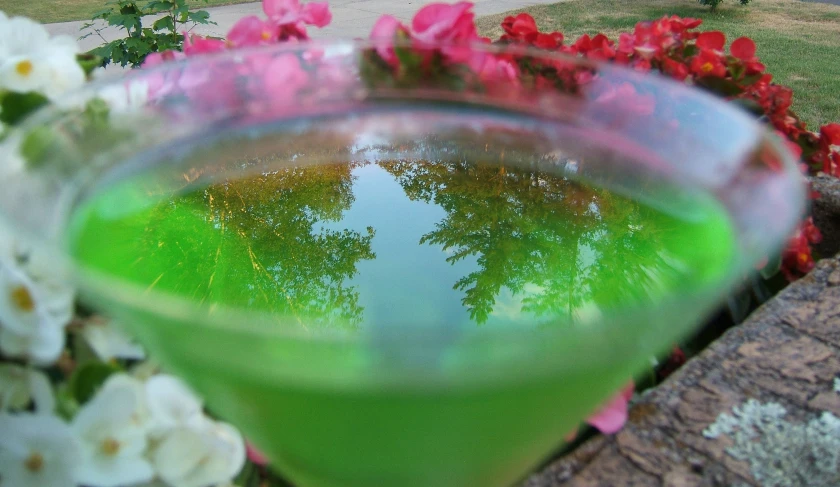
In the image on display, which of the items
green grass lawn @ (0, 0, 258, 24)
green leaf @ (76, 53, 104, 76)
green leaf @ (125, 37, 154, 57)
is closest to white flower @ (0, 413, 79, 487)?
green leaf @ (76, 53, 104, 76)

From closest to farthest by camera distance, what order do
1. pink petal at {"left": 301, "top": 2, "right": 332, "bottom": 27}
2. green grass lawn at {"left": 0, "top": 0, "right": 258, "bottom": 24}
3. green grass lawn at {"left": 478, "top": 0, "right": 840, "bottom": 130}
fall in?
pink petal at {"left": 301, "top": 2, "right": 332, "bottom": 27}, green grass lawn at {"left": 478, "top": 0, "right": 840, "bottom": 130}, green grass lawn at {"left": 0, "top": 0, "right": 258, "bottom": 24}

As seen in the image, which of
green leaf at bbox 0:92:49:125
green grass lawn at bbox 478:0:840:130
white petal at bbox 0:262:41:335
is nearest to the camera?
white petal at bbox 0:262:41:335

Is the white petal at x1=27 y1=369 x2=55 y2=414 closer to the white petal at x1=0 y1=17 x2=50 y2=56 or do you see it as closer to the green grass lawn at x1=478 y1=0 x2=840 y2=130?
the white petal at x1=0 y1=17 x2=50 y2=56

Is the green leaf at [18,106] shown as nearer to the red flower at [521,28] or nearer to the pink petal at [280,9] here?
the pink petal at [280,9]

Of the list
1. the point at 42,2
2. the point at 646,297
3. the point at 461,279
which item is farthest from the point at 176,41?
the point at 42,2

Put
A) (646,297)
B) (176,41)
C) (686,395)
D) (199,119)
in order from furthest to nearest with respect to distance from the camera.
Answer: (176,41)
(686,395)
(199,119)
(646,297)

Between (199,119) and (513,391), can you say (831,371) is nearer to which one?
(513,391)

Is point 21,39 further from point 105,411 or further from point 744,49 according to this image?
point 744,49
